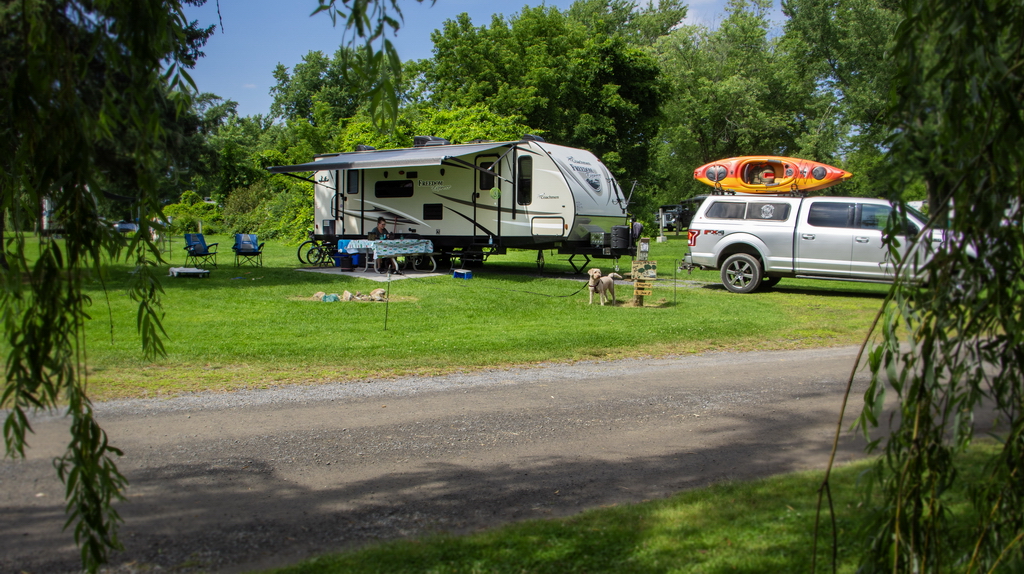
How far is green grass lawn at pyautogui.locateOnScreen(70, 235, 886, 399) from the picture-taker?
7.94 meters

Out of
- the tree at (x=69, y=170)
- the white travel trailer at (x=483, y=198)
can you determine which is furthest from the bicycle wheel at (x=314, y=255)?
the tree at (x=69, y=170)

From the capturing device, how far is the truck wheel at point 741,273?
50.2ft

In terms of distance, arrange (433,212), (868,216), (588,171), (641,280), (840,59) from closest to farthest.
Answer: (641,280) → (868,216) → (588,171) → (433,212) → (840,59)

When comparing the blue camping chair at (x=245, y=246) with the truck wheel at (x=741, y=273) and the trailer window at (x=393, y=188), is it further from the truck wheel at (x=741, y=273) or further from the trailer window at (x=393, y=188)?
the truck wheel at (x=741, y=273)

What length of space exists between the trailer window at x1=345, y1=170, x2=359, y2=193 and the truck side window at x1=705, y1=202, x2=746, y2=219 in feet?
31.2

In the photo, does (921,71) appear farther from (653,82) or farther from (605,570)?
(653,82)

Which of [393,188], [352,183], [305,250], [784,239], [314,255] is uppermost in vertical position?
[352,183]

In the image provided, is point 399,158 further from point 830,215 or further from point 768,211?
point 830,215

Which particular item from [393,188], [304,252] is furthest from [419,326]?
[304,252]

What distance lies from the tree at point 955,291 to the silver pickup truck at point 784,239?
1187 cm

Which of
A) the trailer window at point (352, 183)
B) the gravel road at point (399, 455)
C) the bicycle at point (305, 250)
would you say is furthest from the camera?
the bicycle at point (305, 250)

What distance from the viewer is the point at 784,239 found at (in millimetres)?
14953

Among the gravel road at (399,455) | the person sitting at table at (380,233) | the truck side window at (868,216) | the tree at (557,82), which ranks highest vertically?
the tree at (557,82)

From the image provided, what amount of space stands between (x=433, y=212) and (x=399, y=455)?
1473 centimetres
